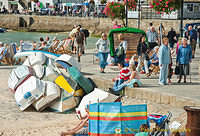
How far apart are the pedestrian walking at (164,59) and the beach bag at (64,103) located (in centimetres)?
266

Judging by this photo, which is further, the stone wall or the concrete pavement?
the stone wall

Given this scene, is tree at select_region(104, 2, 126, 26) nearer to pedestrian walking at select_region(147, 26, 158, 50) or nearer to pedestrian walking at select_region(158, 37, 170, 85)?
pedestrian walking at select_region(147, 26, 158, 50)

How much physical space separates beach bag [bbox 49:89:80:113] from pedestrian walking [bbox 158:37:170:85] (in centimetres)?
266

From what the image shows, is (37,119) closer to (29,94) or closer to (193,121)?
(29,94)

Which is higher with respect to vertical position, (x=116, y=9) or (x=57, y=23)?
(x=116, y=9)

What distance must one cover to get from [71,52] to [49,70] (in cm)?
855

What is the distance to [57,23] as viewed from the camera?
5862 centimetres

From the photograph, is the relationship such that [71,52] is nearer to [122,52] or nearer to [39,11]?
[122,52]

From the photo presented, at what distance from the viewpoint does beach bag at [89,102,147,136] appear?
7.75 metres

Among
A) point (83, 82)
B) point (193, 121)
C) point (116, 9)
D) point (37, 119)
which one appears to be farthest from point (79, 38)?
point (116, 9)

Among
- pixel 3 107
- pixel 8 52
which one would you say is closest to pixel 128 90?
pixel 3 107

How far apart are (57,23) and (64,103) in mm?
47376

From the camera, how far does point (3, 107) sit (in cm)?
1229

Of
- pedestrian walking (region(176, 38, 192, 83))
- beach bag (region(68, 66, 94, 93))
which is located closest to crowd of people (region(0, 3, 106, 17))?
beach bag (region(68, 66, 94, 93))
